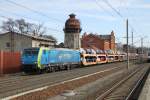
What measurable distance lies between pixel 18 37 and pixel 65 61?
20.2m

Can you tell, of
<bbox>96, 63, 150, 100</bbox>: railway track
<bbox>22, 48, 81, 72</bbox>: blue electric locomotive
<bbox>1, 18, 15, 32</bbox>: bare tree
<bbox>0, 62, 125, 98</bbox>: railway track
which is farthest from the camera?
<bbox>1, 18, 15, 32</bbox>: bare tree

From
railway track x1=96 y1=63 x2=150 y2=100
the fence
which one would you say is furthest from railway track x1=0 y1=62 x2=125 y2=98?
the fence

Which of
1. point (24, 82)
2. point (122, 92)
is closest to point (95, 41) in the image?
point (24, 82)

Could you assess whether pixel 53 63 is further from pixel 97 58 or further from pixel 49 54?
pixel 97 58

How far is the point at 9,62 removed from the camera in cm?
4612

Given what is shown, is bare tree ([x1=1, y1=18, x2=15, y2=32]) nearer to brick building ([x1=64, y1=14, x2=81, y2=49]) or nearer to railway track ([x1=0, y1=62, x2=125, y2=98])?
brick building ([x1=64, y1=14, x2=81, y2=49])

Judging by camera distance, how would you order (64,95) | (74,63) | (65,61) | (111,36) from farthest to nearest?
1. (111,36)
2. (74,63)
3. (65,61)
4. (64,95)

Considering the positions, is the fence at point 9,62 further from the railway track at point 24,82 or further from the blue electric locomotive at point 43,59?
the railway track at point 24,82

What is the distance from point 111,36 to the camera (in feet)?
535

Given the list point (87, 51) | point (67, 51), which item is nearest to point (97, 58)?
point (87, 51)

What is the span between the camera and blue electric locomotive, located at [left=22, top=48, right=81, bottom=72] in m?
42.4

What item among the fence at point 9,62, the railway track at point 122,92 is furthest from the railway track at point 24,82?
the fence at point 9,62

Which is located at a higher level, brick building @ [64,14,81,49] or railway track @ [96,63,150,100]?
brick building @ [64,14,81,49]

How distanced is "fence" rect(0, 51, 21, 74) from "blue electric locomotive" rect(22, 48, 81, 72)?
269cm
